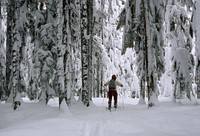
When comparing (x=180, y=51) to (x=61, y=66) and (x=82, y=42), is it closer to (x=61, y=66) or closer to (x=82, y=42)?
(x=82, y=42)

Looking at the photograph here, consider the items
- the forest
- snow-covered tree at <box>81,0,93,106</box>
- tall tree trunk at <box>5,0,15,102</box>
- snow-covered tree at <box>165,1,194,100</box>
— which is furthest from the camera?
tall tree trunk at <box>5,0,15,102</box>

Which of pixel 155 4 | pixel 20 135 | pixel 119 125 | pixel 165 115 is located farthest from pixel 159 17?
pixel 20 135

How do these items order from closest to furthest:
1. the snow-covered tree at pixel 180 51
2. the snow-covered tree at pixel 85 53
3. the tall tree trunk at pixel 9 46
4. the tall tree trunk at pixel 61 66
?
the tall tree trunk at pixel 61 66
the snow-covered tree at pixel 180 51
the snow-covered tree at pixel 85 53
the tall tree trunk at pixel 9 46

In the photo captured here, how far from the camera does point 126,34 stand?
18.6m

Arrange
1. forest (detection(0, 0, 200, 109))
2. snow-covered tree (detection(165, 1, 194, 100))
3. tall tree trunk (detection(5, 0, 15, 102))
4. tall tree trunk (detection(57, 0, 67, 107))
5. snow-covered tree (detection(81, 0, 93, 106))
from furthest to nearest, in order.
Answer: tall tree trunk (detection(5, 0, 15, 102)) → snow-covered tree (detection(81, 0, 93, 106)) → snow-covered tree (detection(165, 1, 194, 100)) → forest (detection(0, 0, 200, 109)) → tall tree trunk (detection(57, 0, 67, 107))

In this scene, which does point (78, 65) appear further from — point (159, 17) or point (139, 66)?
point (159, 17)

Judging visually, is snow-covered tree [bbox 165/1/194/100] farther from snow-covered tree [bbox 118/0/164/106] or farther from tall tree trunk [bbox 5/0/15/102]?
tall tree trunk [bbox 5/0/15/102]

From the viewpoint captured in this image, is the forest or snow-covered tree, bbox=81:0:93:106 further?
snow-covered tree, bbox=81:0:93:106

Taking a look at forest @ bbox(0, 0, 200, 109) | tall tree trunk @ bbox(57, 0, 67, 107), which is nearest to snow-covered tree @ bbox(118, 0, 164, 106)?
forest @ bbox(0, 0, 200, 109)

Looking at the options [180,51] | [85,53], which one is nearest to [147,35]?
[180,51]

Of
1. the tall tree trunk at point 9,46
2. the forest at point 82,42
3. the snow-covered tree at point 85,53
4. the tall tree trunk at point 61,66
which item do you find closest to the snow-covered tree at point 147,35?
the forest at point 82,42

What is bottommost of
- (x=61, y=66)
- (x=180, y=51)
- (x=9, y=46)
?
(x=61, y=66)

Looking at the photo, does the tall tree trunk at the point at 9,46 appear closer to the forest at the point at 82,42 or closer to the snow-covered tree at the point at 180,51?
the forest at the point at 82,42

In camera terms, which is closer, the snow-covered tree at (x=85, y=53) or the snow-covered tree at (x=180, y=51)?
the snow-covered tree at (x=180, y=51)
